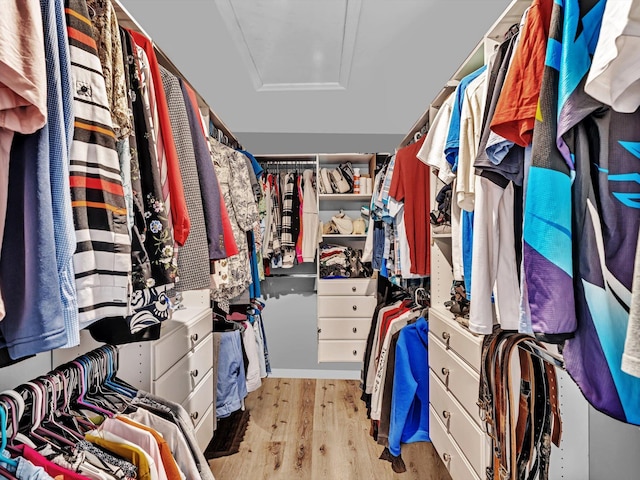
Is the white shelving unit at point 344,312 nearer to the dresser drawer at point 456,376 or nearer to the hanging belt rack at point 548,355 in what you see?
the dresser drawer at point 456,376

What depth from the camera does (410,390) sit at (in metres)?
1.85

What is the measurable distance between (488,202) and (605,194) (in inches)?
14.7

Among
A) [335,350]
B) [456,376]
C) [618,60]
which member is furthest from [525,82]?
[335,350]

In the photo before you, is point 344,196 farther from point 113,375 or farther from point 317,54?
point 113,375

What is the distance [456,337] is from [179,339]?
42.7 inches

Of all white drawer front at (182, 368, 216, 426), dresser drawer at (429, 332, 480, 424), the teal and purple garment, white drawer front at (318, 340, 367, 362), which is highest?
the teal and purple garment

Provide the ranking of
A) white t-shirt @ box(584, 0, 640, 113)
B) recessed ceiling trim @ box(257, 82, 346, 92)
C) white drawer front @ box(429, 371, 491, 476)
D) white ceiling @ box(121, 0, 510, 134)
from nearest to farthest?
1. white t-shirt @ box(584, 0, 640, 113)
2. white drawer front @ box(429, 371, 491, 476)
3. white ceiling @ box(121, 0, 510, 134)
4. recessed ceiling trim @ box(257, 82, 346, 92)

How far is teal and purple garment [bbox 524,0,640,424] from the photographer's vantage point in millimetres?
581

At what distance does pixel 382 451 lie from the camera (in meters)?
2.11

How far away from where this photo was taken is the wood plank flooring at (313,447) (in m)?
1.92

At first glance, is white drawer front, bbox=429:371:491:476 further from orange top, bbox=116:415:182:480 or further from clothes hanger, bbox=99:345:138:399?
clothes hanger, bbox=99:345:138:399

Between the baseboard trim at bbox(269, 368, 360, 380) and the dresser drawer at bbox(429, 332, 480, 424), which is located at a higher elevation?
the dresser drawer at bbox(429, 332, 480, 424)

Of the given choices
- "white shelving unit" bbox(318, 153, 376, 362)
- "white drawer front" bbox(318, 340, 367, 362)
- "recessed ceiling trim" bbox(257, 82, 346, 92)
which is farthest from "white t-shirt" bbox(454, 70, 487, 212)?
"white drawer front" bbox(318, 340, 367, 362)

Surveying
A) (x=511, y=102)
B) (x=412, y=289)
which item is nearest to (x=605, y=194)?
(x=511, y=102)
